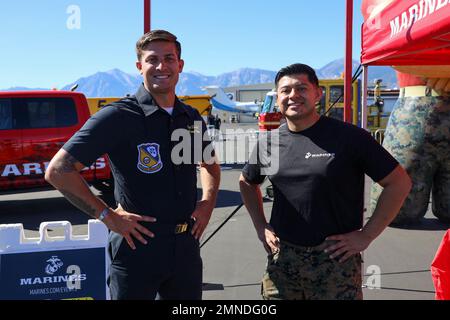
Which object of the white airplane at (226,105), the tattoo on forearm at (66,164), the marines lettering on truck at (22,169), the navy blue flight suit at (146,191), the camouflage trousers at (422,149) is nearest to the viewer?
the tattoo on forearm at (66,164)

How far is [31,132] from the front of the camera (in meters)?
7.70

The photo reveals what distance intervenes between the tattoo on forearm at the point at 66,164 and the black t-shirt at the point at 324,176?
101 centimetres

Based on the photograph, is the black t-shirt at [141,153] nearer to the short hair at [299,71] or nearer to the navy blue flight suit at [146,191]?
the navy blue flight suit at [146,191]

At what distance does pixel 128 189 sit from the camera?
7.57 feet

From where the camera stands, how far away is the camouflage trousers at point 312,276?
91.6 inches

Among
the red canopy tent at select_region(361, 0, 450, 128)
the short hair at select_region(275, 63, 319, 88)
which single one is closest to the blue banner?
the short hair at select_region(275, 63, 319, 88)

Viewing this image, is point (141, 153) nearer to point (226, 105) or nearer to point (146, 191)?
point (146, 191)

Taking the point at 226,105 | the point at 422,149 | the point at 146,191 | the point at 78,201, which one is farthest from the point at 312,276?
the point at 226,105

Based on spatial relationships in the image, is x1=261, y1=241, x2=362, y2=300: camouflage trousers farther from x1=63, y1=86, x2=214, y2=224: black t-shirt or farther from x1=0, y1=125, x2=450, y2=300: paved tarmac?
x1=0, y1=125, x2=450, y2=300: paved tarmac

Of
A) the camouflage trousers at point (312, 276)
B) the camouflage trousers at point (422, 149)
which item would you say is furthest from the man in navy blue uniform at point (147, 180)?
the camouflage trousers at point (422, 149)

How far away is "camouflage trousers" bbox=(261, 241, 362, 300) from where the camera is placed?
2326 mm

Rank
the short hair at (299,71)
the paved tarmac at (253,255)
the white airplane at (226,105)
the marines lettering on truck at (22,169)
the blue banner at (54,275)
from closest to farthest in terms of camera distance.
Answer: the short hair at (299,71), the blue banner at (54,275), the paved tarmac at (253,255), the marines lettering on truck at (22,169), the white airplane at (226,105)
